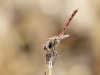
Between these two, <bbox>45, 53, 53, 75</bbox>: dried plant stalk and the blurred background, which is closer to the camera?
<bbox>45, 53, 53, 75</bbox>: dried plant stalk

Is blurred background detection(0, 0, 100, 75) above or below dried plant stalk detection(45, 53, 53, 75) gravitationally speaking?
above

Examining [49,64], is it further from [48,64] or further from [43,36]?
[43,36]

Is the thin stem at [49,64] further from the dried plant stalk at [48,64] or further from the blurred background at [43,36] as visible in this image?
the blurred background at [43,36]

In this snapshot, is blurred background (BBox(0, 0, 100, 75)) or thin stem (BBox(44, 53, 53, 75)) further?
blurred background (BBox(0, 0, 100, 75))

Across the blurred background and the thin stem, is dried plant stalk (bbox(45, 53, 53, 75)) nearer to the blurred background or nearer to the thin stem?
the thin stem

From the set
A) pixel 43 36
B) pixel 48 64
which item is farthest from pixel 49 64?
pixel 43 36

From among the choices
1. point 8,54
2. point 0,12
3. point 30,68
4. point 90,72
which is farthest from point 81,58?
point 0,12

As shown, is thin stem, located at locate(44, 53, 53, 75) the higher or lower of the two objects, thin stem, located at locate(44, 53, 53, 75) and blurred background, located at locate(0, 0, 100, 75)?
the lower

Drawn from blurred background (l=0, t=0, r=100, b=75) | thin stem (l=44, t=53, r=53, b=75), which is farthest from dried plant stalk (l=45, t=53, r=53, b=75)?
blurred background (l=0, t=0, r=100, b=75)

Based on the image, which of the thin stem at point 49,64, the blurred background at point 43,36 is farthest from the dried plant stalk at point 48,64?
the blurred background at point 43,36
